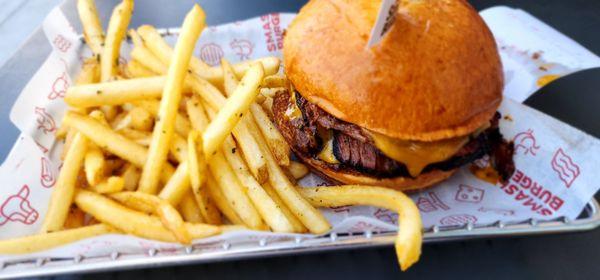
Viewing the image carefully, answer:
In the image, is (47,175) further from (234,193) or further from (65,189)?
(234,193)

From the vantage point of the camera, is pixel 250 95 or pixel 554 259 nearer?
pixel 250 95

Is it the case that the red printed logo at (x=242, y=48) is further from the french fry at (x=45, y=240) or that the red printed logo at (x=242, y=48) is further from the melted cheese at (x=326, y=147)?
the french fry at (x=45, y=240)

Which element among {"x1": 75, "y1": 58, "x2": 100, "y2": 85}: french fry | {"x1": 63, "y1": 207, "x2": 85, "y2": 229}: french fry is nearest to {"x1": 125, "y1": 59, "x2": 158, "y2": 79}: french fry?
{"x1": 75, "y1": 58, "x2": 100, "y2": 85}: french fry

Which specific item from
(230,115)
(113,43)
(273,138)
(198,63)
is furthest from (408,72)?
(113,43)

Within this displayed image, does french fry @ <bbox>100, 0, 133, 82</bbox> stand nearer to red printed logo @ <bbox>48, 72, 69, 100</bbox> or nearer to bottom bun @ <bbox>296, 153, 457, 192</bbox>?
red printed logo @ <bbox>48, 72, 69, 100</bbox>

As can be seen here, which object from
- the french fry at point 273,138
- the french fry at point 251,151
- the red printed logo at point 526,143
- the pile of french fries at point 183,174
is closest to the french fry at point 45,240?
the pile of french fries at point 183,174

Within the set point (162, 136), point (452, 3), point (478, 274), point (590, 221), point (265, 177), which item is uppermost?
point (452, 3)

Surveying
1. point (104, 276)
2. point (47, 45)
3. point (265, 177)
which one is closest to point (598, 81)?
point (265, 177)

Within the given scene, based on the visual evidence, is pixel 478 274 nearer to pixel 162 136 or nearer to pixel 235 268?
pixel 235 268
